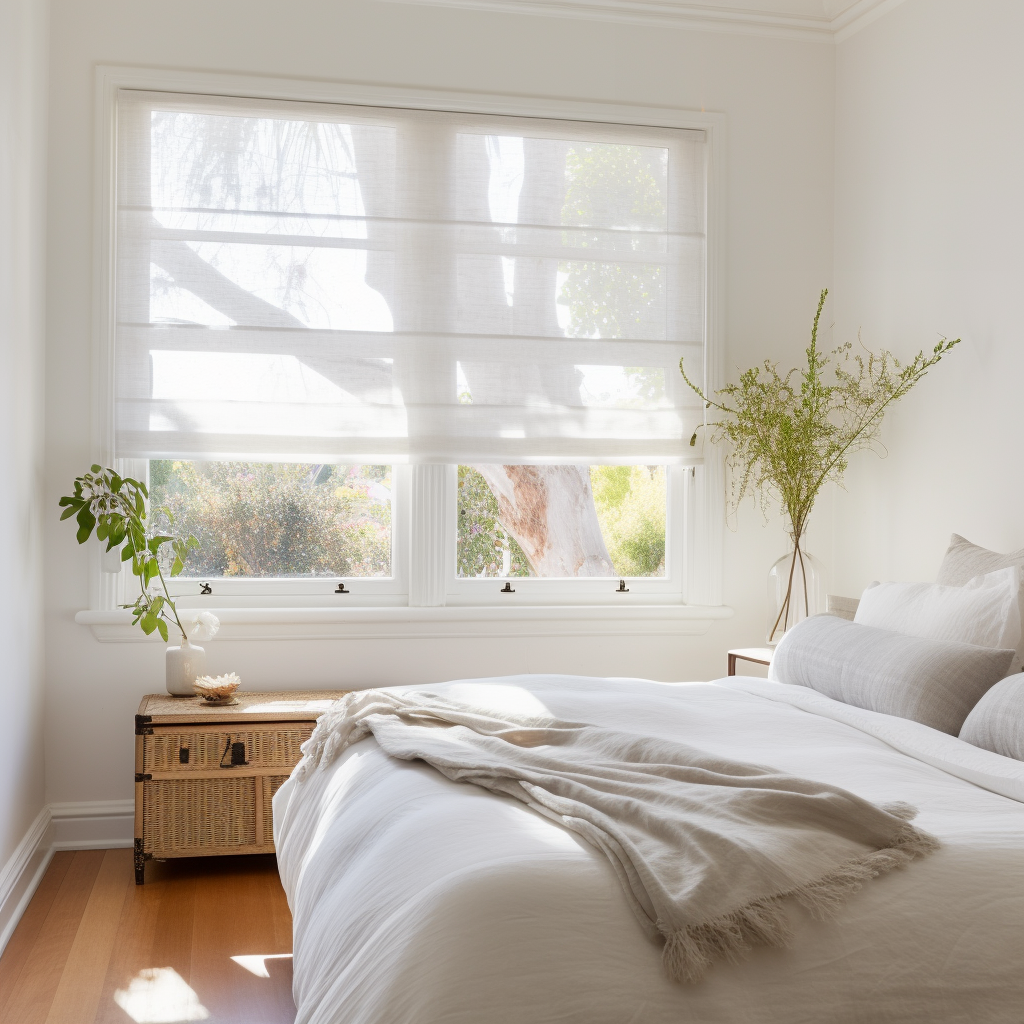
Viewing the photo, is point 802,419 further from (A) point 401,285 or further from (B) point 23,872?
(B) point 23,872

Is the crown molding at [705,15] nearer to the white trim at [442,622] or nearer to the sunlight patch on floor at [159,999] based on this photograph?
the white trim at [442,622]

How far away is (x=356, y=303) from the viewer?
11.8ft

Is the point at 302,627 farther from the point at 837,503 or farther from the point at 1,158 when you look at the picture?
the point at 837,503

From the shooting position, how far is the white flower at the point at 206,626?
132 inches

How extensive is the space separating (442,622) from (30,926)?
1.60m

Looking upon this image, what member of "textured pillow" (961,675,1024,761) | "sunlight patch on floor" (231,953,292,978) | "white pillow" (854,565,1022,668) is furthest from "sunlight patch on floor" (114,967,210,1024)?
"white pillow" (854,565,1022,668)

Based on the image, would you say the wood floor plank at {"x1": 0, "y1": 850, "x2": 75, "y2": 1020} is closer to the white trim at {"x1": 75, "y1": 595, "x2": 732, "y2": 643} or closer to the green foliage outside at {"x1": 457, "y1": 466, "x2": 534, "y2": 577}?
the white trim at {"x1": 75, "y1": 595, "x2": 732, "y2": 643}

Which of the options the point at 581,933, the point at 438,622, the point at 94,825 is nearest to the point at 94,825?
the point at 94,825

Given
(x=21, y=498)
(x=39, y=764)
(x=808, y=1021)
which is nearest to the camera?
(x=808, y=1021)

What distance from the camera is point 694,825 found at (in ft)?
4.55

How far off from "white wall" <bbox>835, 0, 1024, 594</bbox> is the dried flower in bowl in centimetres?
232

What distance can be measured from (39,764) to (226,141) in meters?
2.22

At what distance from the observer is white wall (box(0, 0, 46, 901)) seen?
9.30 ft

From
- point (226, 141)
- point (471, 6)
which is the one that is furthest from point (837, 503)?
point (226, 141)
